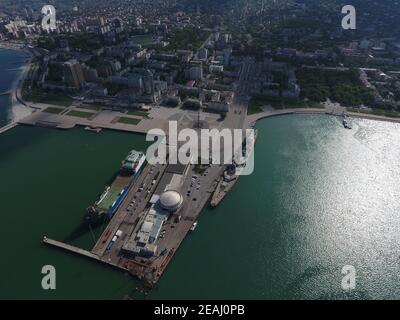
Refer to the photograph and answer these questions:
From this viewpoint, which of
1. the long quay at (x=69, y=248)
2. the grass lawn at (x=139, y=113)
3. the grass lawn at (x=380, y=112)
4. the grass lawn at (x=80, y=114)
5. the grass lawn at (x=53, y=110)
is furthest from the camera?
the grass lawn at (x=53, y=110)

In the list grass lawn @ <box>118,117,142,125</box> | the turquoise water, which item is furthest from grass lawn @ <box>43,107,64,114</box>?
grass lawn @ <box>118,117,142,125</box>

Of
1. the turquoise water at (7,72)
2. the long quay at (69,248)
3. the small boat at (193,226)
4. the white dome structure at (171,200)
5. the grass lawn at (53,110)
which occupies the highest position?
the turquoise water at (7,72)

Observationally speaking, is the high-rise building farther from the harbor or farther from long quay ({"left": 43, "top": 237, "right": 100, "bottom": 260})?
long quay ({"left": 43, "top": 237, "right": 100, "bottom": 260})

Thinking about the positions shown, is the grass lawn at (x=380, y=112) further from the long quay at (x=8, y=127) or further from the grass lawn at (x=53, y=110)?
the long quay at (x=8, y=127)

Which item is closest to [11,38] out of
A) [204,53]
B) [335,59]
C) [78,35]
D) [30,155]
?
[78,35]

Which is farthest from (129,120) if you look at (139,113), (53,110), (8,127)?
(8,127)

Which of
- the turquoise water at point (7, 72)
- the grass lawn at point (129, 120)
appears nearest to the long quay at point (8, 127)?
the turquoise water at point (7, 72)
